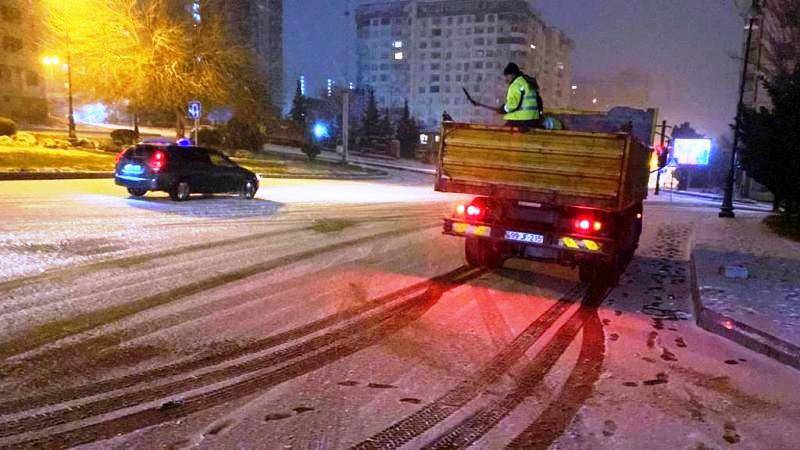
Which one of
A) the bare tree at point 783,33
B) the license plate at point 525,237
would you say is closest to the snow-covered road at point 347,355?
the license plate at point 525,237

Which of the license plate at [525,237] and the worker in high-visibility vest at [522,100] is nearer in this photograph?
the license plate at [525,237]

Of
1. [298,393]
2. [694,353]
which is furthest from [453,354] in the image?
[694,353]

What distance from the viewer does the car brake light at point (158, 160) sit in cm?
1576

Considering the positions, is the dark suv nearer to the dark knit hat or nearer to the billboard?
the dark knit hat

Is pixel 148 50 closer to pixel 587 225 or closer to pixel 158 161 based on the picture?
pixel 158 161

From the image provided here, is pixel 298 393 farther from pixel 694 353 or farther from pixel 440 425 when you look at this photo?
pixel 694 353

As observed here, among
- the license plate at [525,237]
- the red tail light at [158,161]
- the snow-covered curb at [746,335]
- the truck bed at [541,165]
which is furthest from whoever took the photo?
the red tail light at [158,161]

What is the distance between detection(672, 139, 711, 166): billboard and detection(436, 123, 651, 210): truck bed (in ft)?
160

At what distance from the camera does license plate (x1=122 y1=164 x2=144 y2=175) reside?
52.1ft

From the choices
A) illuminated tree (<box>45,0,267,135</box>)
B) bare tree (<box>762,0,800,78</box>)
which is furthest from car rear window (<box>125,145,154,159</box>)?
bare tree (<box>762,0,800,78</box>)

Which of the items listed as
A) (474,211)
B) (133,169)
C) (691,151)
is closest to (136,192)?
(133,169)

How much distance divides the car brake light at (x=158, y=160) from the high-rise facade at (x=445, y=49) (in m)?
107

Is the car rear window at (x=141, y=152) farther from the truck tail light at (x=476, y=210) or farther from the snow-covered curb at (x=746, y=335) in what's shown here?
the snow-covered curb at (x=746, y=335)

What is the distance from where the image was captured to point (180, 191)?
16234 millimetres
